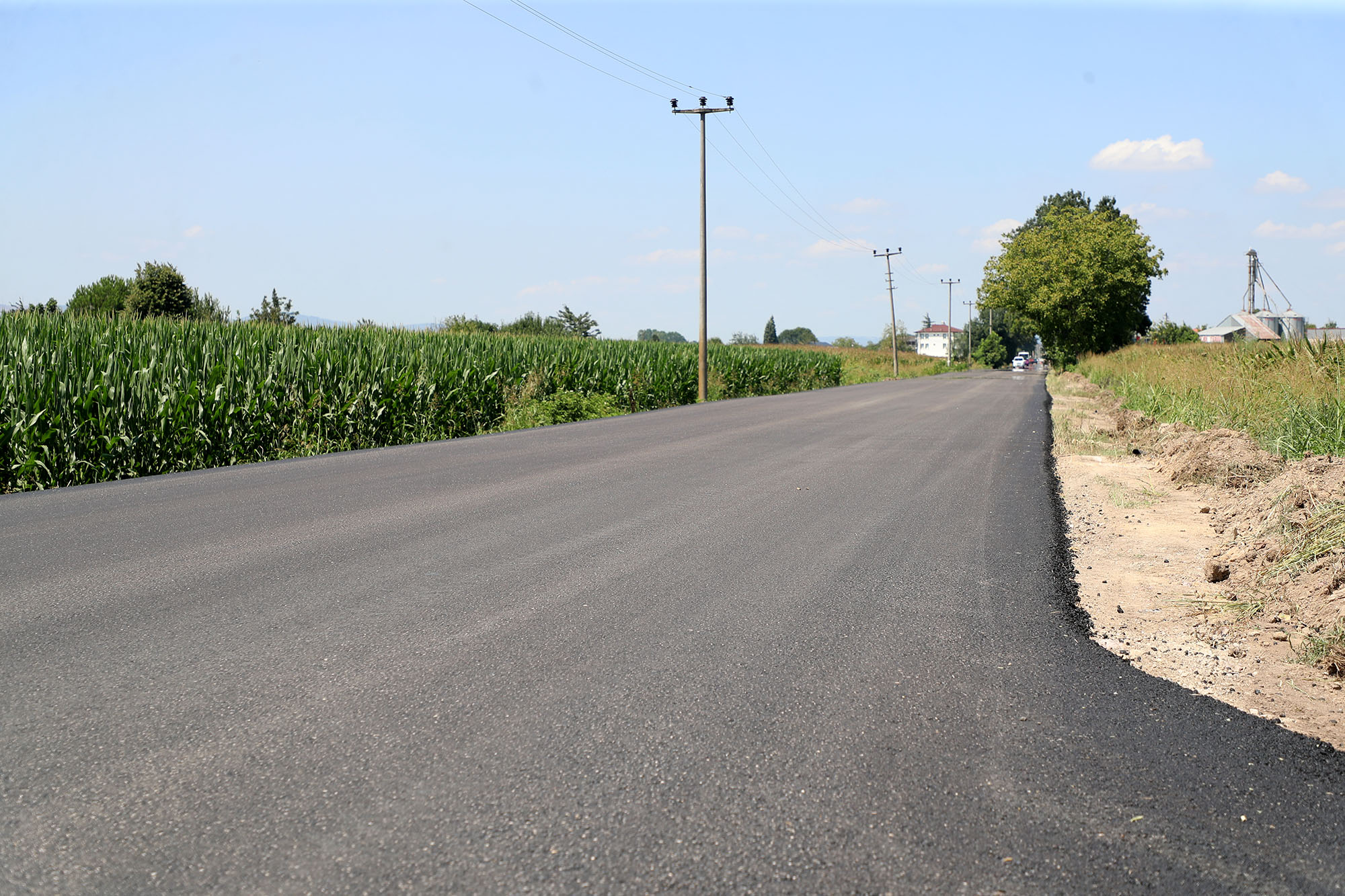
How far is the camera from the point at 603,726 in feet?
11.1

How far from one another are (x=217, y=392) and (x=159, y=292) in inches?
1238

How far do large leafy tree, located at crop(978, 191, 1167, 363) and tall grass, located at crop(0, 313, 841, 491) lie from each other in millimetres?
41408

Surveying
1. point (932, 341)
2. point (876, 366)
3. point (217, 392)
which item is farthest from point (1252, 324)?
point (932, 341)

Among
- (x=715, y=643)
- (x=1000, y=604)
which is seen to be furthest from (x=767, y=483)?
(x=715, y=643)

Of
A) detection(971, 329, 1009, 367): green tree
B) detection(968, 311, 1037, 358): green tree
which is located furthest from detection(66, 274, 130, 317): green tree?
detection(968, 311, 1037, 358): green tree

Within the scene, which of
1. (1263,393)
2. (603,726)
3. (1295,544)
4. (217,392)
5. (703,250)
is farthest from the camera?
(703,250)

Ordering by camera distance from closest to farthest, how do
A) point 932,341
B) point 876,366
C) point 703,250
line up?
point 703,250 < point 876,366 < point 932,341

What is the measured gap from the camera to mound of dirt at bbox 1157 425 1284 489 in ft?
29.5

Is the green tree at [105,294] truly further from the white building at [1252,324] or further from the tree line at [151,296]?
the white building at [1252,324]

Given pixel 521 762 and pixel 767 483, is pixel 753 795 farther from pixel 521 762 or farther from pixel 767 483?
pixel 767 483

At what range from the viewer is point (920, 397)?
1145 inches

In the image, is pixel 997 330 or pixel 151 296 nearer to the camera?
pixel 151 296

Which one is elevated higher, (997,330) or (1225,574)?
(997,330)

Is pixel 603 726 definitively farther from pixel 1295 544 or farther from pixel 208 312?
pixel 208 312
